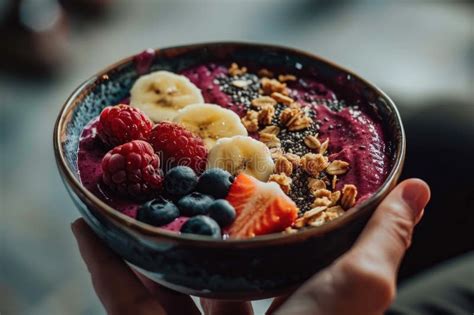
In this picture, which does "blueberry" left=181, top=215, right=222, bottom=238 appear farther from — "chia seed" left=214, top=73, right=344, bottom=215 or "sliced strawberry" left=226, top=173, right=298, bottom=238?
"chia seed" left=214, top=73, right=344, bottom=215

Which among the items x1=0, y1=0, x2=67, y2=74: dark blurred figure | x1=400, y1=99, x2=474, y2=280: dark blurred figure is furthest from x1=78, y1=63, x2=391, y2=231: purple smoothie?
x1=0, y1=0, x2=67, y2=74: dark blurred figure

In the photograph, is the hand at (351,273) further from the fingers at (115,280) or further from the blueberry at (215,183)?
the blueberry at (215,183)

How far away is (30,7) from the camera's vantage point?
9.81 ft

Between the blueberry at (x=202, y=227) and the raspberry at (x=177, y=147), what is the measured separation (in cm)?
15

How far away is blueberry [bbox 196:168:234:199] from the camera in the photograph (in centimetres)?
93

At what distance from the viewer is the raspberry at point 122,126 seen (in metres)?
1.03

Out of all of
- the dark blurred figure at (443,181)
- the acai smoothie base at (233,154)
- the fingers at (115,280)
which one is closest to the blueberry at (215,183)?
the acai smoothie base at (233,154)

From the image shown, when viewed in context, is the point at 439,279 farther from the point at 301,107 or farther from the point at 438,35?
the point at 438,35

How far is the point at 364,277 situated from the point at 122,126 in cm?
45

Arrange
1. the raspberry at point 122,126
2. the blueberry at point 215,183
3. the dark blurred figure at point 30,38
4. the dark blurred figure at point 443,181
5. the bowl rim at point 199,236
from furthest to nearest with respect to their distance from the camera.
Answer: the dark blurred figure at point 30,38 < the dark blurred figure at point 443,181 < the raspberry at point 122,126 < the blueberry at point 215,183 < the bowl rim at point 199,236

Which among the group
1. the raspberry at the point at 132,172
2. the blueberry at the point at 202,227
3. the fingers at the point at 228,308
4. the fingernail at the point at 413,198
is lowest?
the fingers at the point at 228,308

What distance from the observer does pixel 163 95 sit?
46.7 inches

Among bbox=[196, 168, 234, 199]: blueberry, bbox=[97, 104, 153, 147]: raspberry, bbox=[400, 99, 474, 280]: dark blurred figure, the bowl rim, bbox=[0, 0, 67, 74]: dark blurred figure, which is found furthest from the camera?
bbox=[0, 0, 67, 74]: dark blurred figure

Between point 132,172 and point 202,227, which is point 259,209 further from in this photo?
point 132,172
